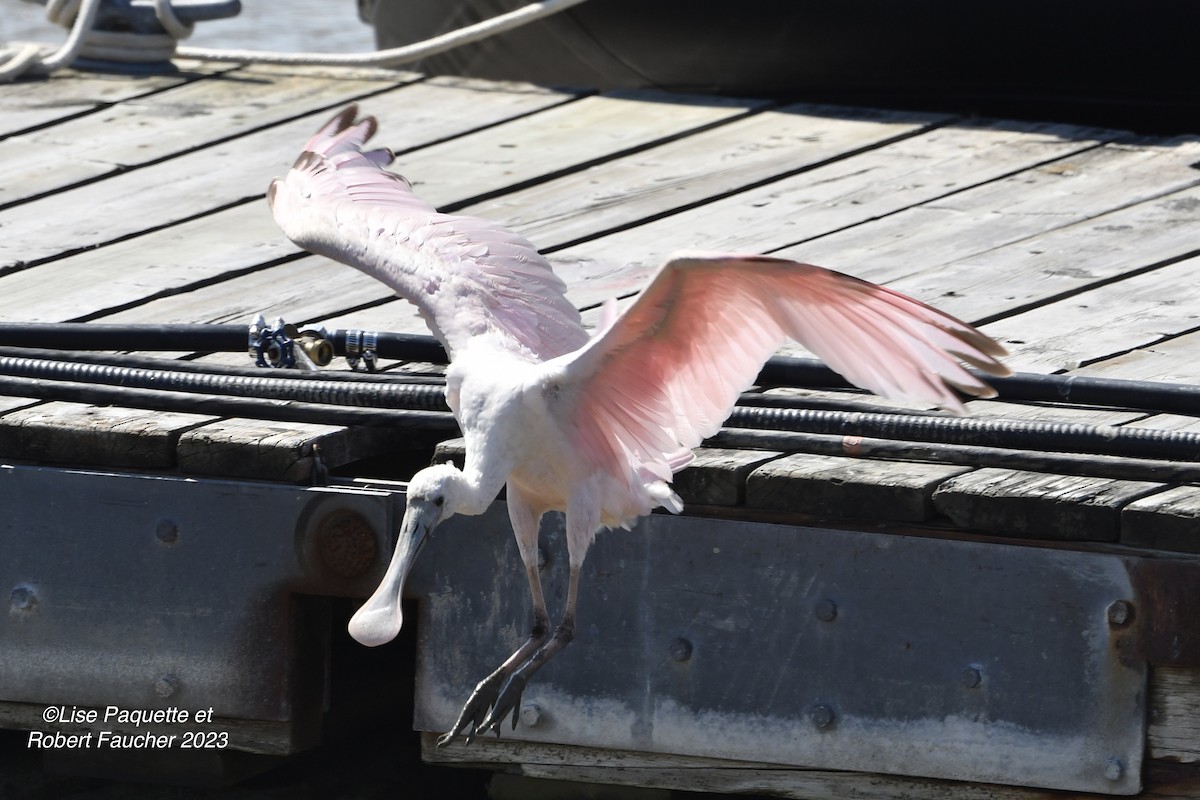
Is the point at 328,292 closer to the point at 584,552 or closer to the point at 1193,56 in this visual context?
the point at 584,552

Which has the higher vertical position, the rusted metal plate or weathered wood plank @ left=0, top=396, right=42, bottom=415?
weathered wood plank @ left=0, top=396, right=42, bottom=415

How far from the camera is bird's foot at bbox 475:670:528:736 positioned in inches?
101

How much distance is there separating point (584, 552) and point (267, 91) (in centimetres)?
299

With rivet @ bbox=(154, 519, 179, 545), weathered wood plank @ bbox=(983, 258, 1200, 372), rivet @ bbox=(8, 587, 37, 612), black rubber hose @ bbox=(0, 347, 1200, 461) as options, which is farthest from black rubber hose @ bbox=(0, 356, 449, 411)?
weathered wood plank @ bbox=(983, 258, 1200, 372)

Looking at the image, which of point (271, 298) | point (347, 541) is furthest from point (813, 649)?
point (271, 298)

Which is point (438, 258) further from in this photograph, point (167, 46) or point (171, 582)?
point (167, 46)

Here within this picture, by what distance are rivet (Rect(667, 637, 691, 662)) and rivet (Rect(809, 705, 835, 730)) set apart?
195mm

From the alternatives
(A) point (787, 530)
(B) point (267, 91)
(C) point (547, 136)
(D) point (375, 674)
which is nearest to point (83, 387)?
(D) point (375, 674)

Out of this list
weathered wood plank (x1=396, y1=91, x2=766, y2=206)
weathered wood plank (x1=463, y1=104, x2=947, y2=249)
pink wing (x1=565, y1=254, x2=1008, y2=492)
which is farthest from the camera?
weathered wood plank (x1=396, y1=91, x2=766, y2=206)

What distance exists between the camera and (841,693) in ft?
8.51

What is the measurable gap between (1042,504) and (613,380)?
1.98 feet

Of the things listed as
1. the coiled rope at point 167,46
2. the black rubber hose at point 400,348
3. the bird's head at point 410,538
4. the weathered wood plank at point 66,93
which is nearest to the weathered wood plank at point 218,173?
the coiled rope at point 167,46

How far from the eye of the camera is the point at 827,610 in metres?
2.59

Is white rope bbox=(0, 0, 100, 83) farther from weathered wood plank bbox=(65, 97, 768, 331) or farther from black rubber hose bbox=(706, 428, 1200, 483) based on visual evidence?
black rubber hose bbox=(706, 428, 1200, 483)
